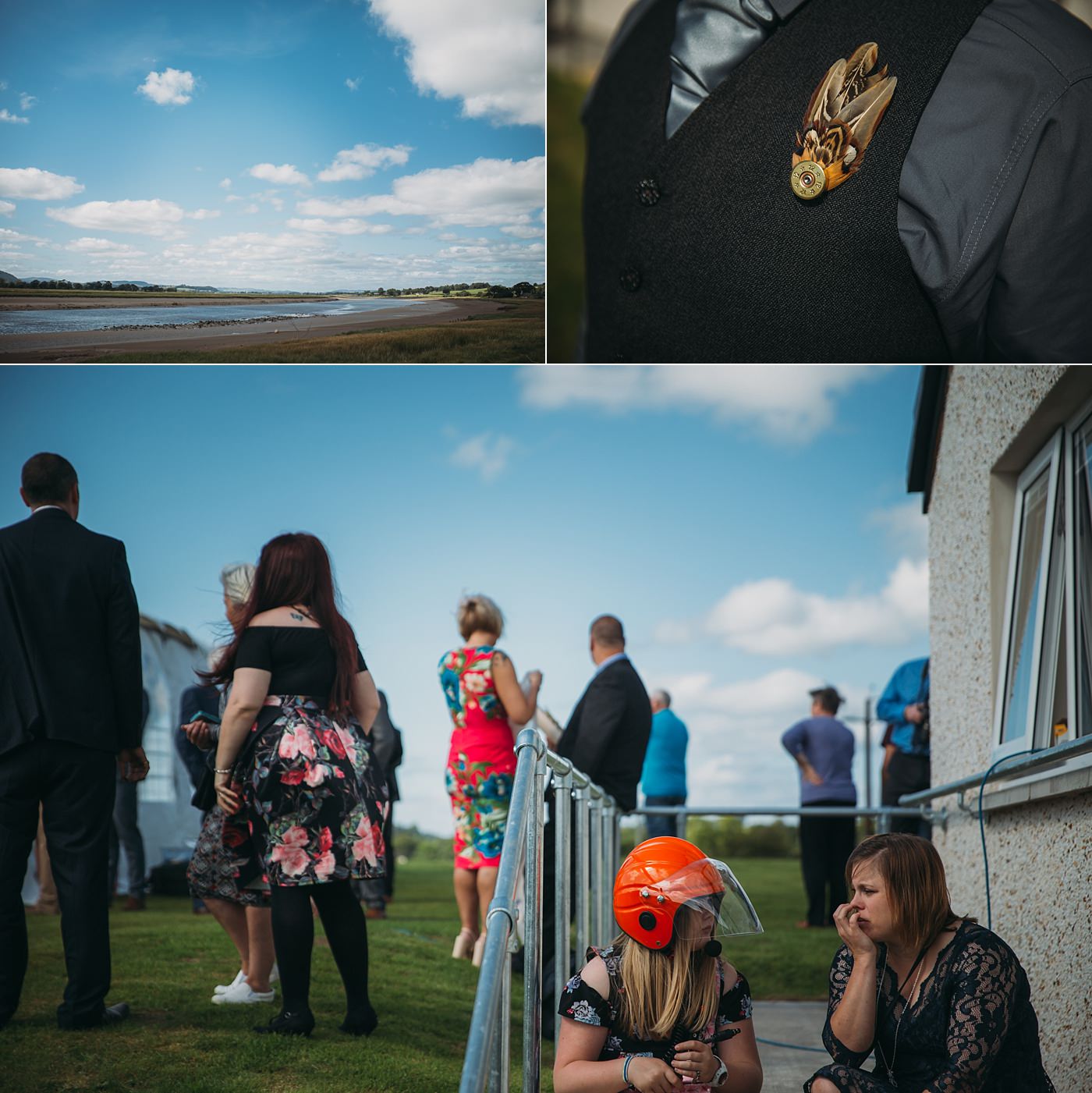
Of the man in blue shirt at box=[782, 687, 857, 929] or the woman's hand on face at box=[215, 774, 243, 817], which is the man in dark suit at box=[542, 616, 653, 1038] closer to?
the woman's hand on face at box=[215, 774, 243, 817]

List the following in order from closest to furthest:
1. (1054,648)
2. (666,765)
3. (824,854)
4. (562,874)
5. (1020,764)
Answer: (562,874) → (1020,764) → (1054,648) → (824,854) → (666,765)

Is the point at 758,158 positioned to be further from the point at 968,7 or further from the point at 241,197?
the point at 241,197

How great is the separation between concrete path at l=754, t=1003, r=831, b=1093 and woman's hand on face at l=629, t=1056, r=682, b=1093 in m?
1.21

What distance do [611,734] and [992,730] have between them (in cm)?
123

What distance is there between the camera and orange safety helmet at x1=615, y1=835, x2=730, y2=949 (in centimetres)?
190

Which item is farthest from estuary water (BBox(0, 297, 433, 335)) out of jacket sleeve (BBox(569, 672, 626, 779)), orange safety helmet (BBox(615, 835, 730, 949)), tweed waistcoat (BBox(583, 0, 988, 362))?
orange safety helmet (BBox(615, 835, 730, 949))

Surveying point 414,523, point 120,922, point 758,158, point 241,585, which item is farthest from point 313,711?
point 414,523

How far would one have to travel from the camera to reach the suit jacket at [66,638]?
2.98 meters

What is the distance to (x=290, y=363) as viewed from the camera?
133 inches

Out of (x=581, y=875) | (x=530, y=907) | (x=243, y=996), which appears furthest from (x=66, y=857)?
(x=530, y=907)

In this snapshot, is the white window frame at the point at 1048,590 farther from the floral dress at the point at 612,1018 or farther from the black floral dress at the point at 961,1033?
the floral dress at the point at 612,1018

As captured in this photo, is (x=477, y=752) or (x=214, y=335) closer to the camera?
(x=214, y=335)

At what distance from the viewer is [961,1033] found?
6.06ft

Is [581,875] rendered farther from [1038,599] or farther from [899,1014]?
[1038,599]
